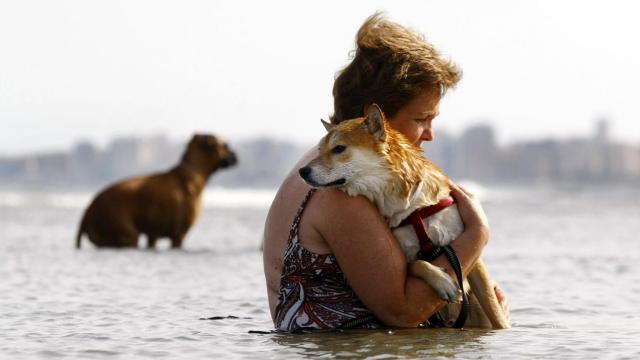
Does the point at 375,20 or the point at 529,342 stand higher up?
the point at 375,20

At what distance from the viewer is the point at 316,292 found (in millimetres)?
5676

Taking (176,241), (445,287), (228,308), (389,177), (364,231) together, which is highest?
(389,177)

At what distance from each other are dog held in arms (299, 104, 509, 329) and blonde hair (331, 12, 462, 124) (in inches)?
8.8

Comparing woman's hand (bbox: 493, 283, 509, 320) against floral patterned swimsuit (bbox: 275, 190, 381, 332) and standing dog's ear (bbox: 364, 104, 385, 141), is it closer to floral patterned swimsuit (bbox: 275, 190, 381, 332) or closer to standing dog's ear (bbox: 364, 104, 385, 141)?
floral patterned swimsuit (bbox: 275, 190, 381, 332)

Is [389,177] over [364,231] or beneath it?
over

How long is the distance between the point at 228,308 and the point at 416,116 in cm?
316

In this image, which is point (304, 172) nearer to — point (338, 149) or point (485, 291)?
point (338, 149)

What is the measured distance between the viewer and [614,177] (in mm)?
86500

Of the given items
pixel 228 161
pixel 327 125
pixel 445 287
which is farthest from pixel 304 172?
pixel 228 161

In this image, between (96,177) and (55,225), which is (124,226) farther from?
(96,177)

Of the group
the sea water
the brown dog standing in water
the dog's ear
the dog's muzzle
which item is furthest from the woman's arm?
the dog's muzzle

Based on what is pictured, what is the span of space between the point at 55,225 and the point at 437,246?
18.4 m

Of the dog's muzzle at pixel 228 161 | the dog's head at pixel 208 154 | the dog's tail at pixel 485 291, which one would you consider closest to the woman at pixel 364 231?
the dog's tail at pixel 485 291

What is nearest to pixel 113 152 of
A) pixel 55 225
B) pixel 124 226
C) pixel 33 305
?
pixel 55 225
